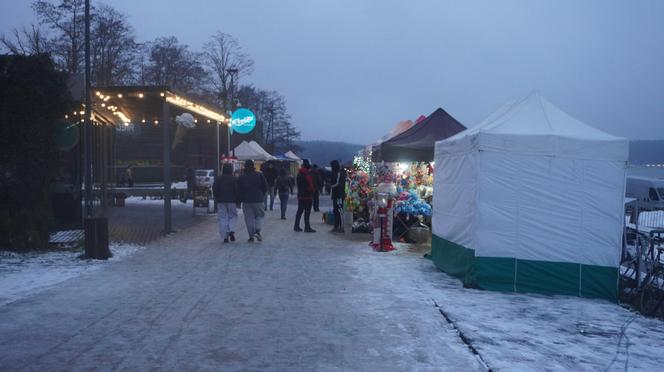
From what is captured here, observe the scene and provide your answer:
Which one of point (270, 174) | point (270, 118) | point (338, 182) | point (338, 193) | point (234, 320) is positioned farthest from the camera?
point (270, 118)

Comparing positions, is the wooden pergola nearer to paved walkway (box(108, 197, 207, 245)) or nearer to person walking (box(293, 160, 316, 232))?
paved walkway (box(108, 197, 207, 245))

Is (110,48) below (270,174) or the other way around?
the other way around

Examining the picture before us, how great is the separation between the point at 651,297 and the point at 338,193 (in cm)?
887

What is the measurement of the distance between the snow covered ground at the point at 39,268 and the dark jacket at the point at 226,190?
204cm

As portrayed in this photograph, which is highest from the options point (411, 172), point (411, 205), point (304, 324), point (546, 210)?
point (411, 172)

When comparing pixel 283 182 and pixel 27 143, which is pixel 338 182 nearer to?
pixel 283 182

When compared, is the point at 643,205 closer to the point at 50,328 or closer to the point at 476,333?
the point at 476,333

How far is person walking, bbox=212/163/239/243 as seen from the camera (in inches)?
479

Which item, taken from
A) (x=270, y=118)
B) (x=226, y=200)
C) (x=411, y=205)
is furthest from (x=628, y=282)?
(x=270, y=118)

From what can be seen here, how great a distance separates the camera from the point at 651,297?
23.7 ft

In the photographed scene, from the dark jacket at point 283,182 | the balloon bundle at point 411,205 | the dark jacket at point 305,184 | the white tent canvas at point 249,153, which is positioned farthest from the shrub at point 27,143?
the white tent canvas at point 249,153

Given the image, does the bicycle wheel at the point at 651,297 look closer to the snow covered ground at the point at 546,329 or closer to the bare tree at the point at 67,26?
the snow covered ground at the point at 546,329

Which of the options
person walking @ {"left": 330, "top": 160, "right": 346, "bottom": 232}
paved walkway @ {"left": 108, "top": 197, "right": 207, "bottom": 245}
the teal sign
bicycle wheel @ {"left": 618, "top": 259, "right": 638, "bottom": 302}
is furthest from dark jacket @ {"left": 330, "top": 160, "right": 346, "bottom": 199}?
the teal sign

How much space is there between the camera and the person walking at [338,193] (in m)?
14.9
